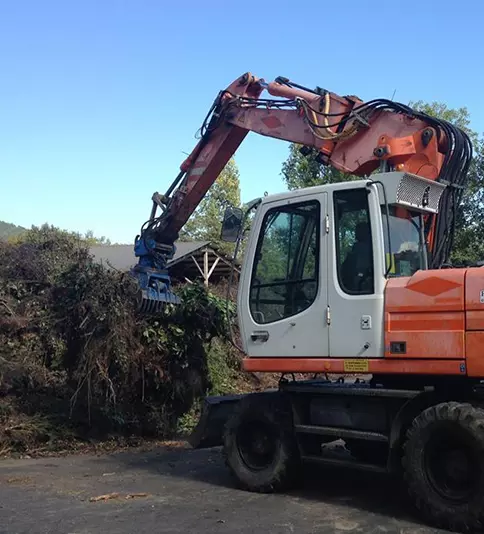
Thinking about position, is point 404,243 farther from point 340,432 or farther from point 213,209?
point 213,209

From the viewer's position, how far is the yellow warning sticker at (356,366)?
21.2 feet

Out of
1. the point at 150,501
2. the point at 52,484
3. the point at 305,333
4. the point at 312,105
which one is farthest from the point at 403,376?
the point at 52,484

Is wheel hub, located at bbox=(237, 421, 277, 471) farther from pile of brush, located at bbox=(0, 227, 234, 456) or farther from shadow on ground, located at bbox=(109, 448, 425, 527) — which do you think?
pile of brush, located at bbox=(0, 227, 234, 456)

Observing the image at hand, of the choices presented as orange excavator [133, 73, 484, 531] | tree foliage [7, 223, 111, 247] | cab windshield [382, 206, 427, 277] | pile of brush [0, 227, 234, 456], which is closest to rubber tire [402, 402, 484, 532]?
orange excavator [133, 73, 484, 531]

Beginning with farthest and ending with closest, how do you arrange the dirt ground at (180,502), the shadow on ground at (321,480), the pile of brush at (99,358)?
the pile of brush at (99,358), the shadow on ground at (321,480), the dirt ground at (180,502)

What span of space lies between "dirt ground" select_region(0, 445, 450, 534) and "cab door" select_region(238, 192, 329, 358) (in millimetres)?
1541

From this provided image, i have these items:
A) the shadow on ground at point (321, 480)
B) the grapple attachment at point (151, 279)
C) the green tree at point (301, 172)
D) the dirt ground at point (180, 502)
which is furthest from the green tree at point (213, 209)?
the dirt ground at point (180, 502)

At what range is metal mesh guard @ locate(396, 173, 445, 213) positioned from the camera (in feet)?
21.9

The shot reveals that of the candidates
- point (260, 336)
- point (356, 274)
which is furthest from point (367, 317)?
point (260, 336)

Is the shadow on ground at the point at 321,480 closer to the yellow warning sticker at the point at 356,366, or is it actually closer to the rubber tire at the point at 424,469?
the rubber tire at the point at 424,469

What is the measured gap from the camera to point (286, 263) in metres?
7.22

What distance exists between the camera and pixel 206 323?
34.5ft

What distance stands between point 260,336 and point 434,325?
198 cm

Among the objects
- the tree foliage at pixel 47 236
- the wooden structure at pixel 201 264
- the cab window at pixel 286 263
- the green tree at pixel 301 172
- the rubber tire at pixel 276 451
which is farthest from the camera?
the wooden structure at pixel 201 264
